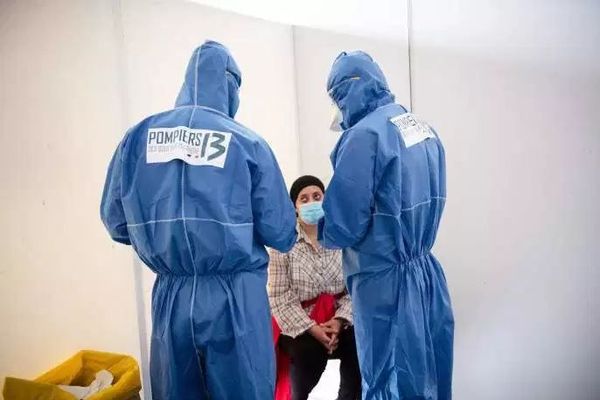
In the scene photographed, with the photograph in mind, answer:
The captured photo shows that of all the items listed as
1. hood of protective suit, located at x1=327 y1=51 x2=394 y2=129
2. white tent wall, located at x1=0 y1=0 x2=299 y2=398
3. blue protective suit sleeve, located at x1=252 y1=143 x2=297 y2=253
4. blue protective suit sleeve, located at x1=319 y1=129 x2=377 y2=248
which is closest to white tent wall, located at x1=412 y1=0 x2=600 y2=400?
hood of protective suit, located at x1=327 y1=51 x2=394 y2=129

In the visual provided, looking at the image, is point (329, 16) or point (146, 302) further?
point (329, 16)

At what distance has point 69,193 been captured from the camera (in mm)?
1623

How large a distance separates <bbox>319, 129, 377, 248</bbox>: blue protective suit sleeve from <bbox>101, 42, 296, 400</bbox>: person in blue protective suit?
0.19 metres

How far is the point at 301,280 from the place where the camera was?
1786 mm

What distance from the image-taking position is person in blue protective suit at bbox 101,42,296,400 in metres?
1.18

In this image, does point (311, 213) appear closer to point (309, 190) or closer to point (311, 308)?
point (309, 190)

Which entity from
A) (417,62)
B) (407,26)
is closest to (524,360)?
(417,62)

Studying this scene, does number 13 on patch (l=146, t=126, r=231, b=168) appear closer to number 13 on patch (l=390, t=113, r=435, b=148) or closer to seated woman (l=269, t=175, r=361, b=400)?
number 13 on patch (l=390, t=113, r=435, b=148)

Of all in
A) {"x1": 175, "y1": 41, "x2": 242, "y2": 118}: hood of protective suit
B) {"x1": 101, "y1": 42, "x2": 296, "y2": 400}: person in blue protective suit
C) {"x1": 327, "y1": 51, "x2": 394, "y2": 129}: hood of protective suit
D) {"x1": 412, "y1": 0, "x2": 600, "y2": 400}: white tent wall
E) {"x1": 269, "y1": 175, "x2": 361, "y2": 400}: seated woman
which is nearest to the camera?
{"x1": 101, "y1": 42, "x2": 296, "y2": 400}: person in blue protective suit

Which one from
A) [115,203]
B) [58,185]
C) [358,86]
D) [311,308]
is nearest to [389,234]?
[358,86]

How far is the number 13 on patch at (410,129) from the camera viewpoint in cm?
135

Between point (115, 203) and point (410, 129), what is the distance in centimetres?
97

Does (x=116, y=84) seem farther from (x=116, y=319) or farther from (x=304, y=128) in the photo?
(x=304, y=128)

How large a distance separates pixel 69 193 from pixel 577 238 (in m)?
1.95
